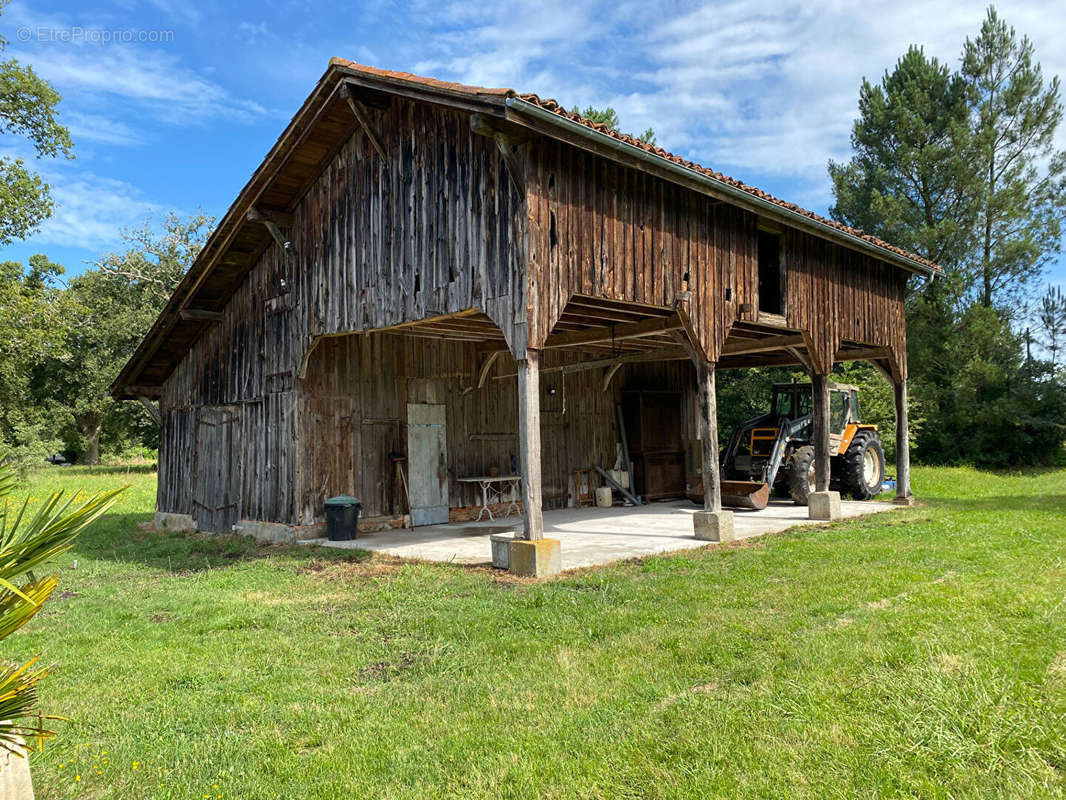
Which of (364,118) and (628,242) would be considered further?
(364,118)

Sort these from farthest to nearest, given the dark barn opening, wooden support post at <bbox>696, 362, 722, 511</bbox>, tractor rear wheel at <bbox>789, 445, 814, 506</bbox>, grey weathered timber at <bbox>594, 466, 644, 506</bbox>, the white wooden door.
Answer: grey weathered timber at <bbox>594, 466, 644, 506</bbox> → tractor rear wheel at <bbox>789, 445, 814, 506</bbox> → the white wooden door → the dark barn opening → wooden support post at <bbox>696, 362, 722, 511</bbox>

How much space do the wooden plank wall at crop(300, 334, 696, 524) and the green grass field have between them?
3.92 metres

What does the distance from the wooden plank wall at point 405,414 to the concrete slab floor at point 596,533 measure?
0.79 m

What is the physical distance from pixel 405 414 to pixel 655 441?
20.6ft

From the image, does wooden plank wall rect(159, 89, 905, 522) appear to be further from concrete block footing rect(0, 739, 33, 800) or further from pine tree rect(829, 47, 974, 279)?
pine tree rect(829, 47, 974, 279)

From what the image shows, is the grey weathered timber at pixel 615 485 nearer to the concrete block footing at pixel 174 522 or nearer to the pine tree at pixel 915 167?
the concrete block footing at pixel 174 522

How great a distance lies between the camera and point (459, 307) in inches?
327

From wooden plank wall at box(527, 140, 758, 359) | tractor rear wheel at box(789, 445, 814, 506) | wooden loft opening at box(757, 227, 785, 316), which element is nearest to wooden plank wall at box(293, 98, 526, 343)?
wooden plank wall at box(527, 140, 758, 359)

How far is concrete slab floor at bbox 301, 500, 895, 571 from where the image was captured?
28.7 feet

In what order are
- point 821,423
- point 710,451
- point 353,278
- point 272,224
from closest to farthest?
point 710,451 → point 353,278 → point 272,224 → point 821,423

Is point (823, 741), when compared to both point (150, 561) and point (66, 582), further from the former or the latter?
point (150, 561)

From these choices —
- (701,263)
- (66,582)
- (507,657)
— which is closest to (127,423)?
(66,582)

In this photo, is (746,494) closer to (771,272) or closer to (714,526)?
(714,526)

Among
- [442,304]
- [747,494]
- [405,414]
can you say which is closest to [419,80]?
[442,304]
